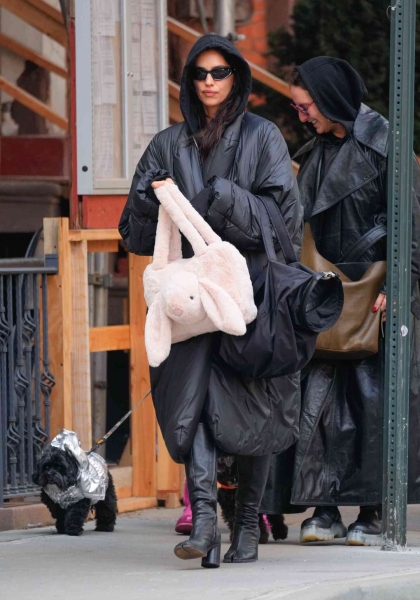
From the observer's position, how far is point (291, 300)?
5.13 meters

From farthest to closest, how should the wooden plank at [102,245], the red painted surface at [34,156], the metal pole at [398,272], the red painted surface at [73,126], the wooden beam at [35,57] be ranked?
the red painted surface at [34,156]
the wooden beam at [35,57]
the wooden plank at [102,245]
the red painted surface at [73,126]
the metal pole at [398,272]

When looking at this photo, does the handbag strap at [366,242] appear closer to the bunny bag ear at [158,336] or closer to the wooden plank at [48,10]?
the bunny bag ear at [158,336]

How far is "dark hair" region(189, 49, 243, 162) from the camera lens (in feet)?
17.6

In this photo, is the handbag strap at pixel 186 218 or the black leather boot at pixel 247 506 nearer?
the handbag strap at pixel 186 218

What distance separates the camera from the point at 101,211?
7199mm

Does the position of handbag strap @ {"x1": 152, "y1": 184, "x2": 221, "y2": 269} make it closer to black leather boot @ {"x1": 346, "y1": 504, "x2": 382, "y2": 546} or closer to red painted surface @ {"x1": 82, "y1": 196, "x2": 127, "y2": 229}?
black leather boot @ {"x1": 346, "y1": 504, "x2": 382, "y2": 546}

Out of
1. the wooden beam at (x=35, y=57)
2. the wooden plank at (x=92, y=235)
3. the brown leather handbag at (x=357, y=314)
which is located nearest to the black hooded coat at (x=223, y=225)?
the brown leather handbag at (x=357, y=314)

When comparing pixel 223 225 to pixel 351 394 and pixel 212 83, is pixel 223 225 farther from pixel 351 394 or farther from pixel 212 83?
pixel 351 394

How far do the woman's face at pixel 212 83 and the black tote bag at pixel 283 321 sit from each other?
501mm

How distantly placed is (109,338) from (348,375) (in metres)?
1.55

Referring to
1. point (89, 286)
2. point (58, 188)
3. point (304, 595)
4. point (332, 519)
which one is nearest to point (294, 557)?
point (332, 519)

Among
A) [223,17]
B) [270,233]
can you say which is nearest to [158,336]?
[270,233]

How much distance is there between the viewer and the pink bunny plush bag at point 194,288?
504cm

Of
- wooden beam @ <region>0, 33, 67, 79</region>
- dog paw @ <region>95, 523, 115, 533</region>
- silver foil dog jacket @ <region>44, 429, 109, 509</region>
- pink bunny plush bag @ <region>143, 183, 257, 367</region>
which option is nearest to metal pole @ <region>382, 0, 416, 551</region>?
pink bunny plush bag @ <region>143, 183, 257, 367</region>
